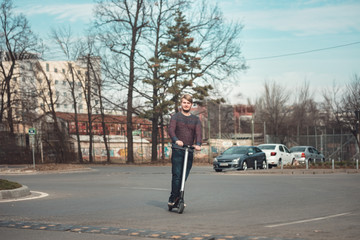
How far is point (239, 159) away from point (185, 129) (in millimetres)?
17211

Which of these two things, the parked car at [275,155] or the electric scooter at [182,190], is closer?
the electric scooter at [182,190]

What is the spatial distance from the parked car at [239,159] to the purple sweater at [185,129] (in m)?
16.9

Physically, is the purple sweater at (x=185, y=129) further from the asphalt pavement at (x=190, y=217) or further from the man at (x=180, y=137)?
the asphalt pavement at (x=190, y=217)

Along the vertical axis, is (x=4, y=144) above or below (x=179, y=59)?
below

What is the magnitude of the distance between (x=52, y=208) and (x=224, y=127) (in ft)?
306

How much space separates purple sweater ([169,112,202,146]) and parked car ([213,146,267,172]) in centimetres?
1691

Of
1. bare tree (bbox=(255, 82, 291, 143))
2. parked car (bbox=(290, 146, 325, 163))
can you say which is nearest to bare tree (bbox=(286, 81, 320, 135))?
bare tree (bbox=(255, 82, 291, 143))

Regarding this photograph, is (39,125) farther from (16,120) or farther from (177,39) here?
(177,39)

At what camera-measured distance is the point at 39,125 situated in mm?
47219

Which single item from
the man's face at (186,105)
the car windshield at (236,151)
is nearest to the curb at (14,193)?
the man's face at (186,105)

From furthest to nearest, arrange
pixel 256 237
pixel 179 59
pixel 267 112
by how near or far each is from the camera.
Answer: pixel 267 112
pixel 179 59
pixel 256 237

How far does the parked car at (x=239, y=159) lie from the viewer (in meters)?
25.3

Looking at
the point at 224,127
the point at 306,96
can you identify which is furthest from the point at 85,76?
the point at 224,127

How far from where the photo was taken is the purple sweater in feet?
27.7
